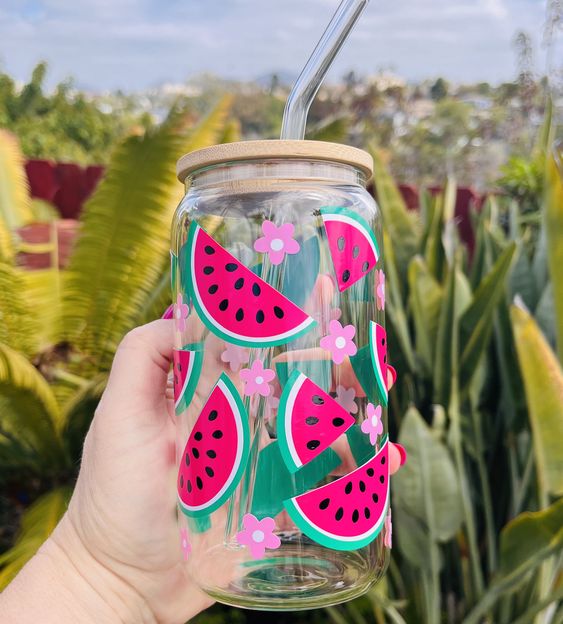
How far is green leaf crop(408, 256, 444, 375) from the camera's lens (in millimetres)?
1799

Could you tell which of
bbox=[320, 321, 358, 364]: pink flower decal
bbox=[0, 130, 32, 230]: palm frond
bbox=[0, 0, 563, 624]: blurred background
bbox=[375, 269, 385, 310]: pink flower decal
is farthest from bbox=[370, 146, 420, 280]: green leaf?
bbox=[0, 130, 32, 230]: palm frond

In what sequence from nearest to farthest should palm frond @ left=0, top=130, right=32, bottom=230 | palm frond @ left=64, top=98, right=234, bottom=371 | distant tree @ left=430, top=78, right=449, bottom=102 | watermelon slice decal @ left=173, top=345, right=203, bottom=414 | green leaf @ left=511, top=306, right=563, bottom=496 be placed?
1. watermelon slice decal @ left=173, top=345, right=203, bottom=414
2. green leaf @ left=511, top=306, right=563, bottom=496
3. palm frond @ left=64, top=98, right=234, bottom=371
4. palm frond @ left=0, top=130, right=32, bottom=230
5. distant tree @ left=430, top=78, right=449, bottom=102

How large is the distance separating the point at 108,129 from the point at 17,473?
2008 cm

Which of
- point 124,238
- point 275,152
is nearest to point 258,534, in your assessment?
point 275,152

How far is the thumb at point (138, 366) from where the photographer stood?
102 cm

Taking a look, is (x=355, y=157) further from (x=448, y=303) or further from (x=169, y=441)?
(x=448, y=303)

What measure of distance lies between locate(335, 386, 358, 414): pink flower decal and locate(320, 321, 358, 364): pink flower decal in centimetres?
4

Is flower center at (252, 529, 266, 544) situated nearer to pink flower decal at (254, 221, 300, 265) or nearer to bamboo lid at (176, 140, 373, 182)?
pink flower decal at (254, 221, 300, 265)

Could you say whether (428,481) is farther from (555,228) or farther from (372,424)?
(372,424)

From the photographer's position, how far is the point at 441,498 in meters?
1.71

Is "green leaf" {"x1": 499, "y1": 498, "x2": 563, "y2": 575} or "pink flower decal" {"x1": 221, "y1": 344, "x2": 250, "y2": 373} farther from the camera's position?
"green leaf" {"x1": 499, "y1": 498, "x2": 563, "y2": 575}

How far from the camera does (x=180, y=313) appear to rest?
0.89m

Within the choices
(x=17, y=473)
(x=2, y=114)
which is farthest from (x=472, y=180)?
(x=17, y=473)

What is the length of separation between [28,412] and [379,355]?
1.66 meters
